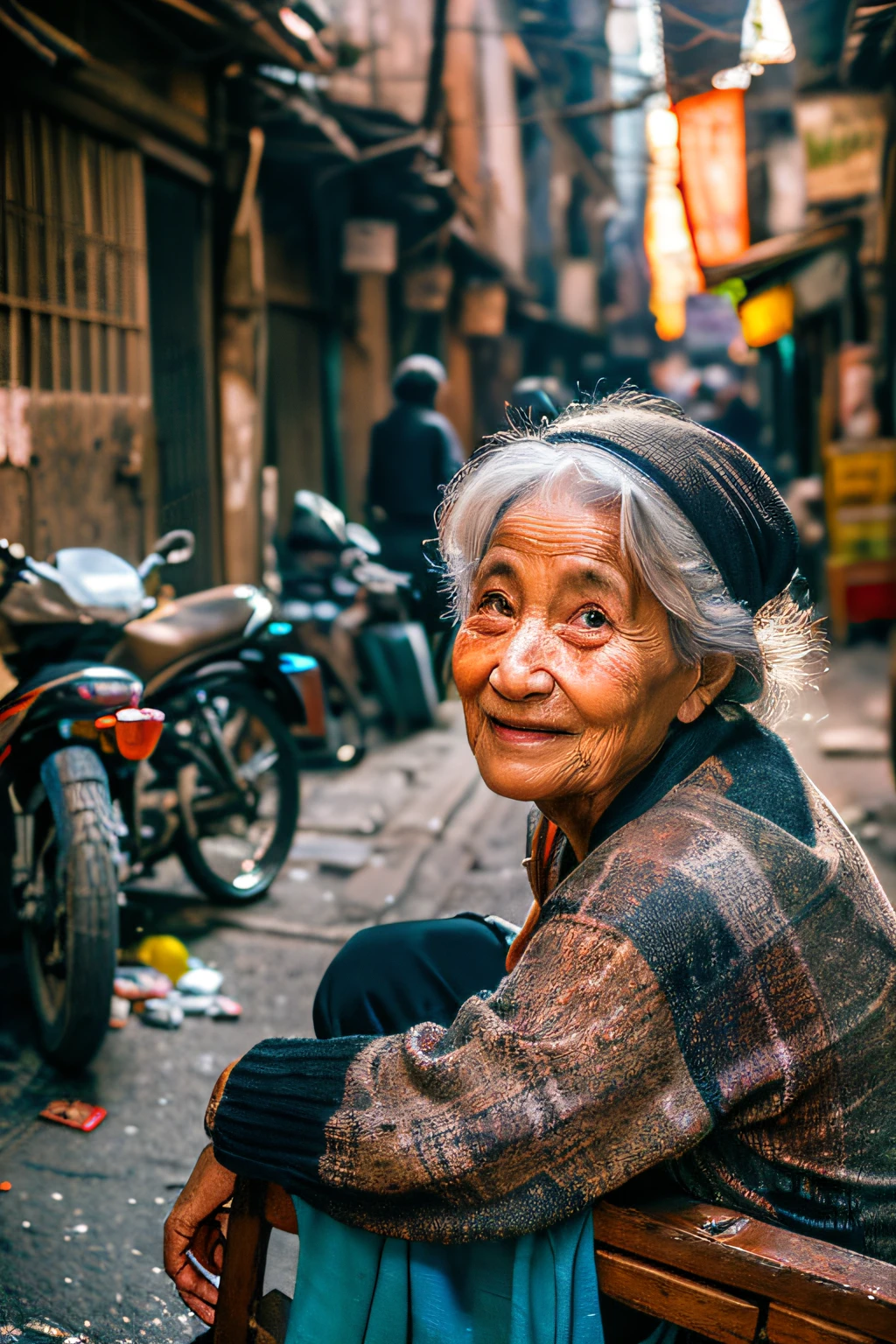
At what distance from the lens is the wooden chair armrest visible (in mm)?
1229

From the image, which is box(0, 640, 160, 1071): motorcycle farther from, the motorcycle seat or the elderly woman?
the elderly woman

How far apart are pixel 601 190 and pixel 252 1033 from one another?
26.4m

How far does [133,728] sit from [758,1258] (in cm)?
→ 241

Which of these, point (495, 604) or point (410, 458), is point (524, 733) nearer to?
point (495, 604)

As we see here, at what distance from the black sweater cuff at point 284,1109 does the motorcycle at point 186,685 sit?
1984 millimetres

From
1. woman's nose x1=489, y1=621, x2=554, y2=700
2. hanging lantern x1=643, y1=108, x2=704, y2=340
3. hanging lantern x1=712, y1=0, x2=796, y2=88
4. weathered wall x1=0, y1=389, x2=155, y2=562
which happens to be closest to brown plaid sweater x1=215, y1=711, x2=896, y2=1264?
woman's nose x1=489, y1=621, x2=554, y2=700

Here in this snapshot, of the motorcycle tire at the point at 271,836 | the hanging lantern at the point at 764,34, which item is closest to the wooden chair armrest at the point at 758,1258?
the motorcycle tire at the point at 271,836

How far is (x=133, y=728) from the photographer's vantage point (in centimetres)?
333

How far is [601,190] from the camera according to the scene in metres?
27.0

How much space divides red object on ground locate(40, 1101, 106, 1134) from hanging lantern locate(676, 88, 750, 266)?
12.0 meters

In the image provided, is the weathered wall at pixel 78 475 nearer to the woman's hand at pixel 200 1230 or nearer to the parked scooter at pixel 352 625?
the parked scooter at pixel 352 625

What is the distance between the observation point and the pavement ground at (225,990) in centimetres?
249

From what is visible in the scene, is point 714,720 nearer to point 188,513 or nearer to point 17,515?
point 17,515

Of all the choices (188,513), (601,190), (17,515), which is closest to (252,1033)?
(17,515)
